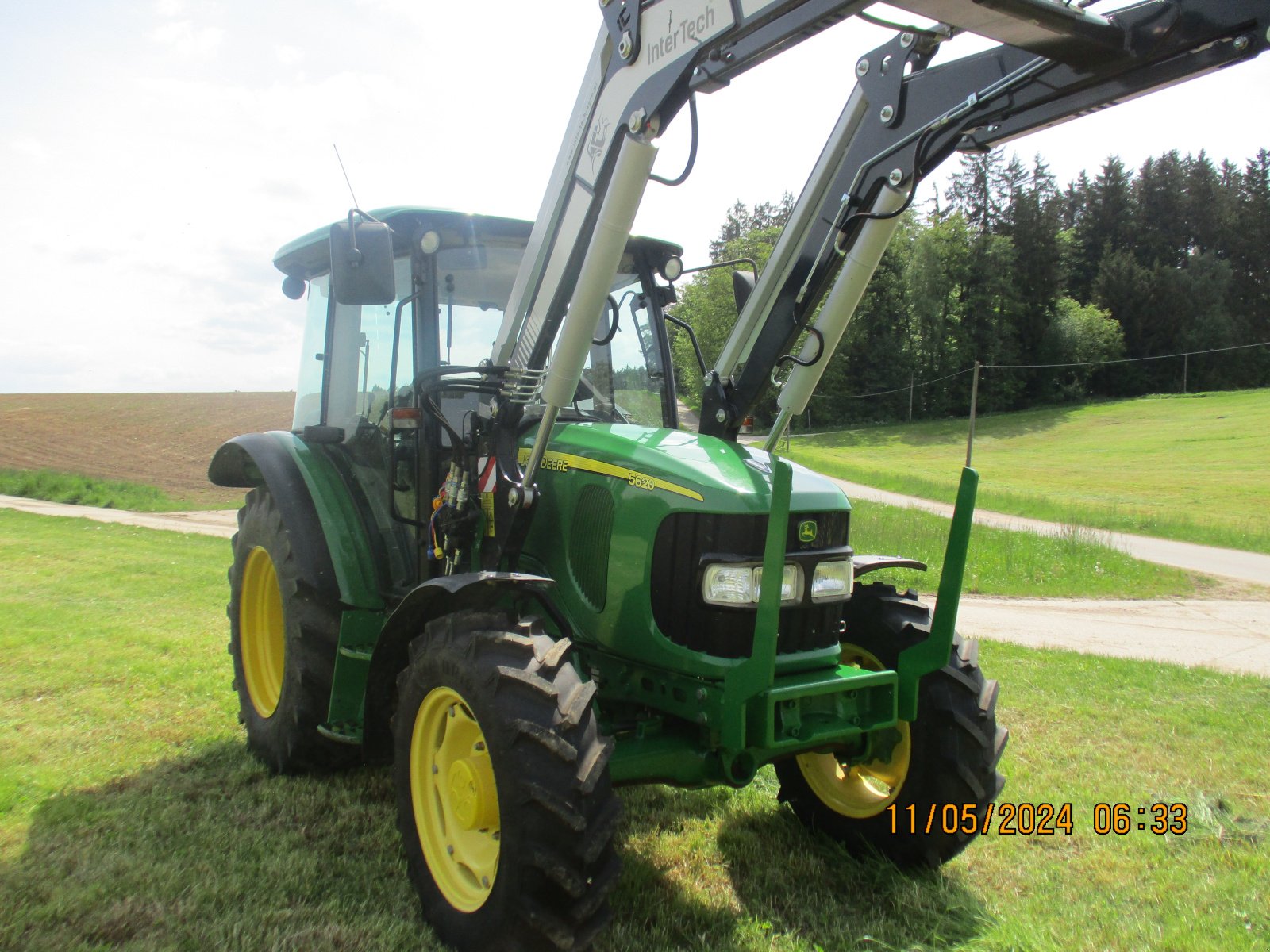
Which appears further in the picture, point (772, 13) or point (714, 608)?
point (714, 608)

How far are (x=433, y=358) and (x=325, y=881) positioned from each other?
6.85ft

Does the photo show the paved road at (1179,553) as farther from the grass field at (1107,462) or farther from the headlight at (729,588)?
the headlight at (729,588)

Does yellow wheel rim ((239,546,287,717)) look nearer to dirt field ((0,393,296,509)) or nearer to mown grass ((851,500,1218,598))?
mown grass ((851,500,1218,598))

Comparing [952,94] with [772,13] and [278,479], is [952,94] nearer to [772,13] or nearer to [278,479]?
[772,13]

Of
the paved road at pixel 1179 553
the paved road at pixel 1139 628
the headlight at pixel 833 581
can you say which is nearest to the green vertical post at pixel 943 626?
the headlight at pixel 833 581

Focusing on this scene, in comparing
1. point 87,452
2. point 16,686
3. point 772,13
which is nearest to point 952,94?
point 772,13

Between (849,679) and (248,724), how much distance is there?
10.2 ft

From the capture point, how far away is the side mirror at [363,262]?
11.7 ft

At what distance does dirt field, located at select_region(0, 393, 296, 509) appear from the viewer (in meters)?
25.2

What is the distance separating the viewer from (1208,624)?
9859mm

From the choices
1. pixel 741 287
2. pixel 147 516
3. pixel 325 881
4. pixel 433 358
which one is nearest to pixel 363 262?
pixel 433 358

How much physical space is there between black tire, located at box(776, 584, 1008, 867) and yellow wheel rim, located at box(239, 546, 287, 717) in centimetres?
296
